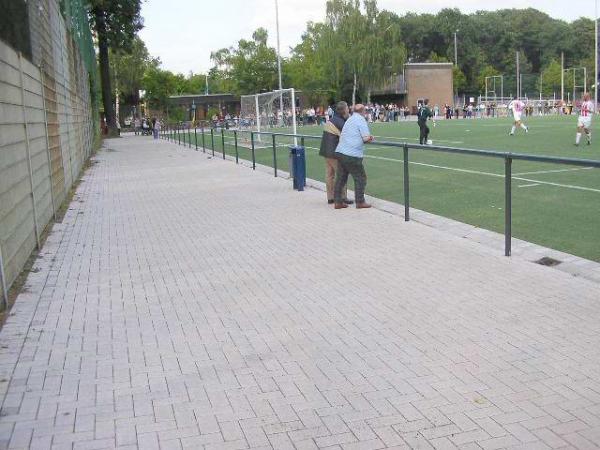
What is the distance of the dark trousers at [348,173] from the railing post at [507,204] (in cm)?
361

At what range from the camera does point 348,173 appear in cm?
1201

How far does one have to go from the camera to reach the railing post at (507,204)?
7945 mm

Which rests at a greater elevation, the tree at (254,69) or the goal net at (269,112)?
the tree at (254,69)

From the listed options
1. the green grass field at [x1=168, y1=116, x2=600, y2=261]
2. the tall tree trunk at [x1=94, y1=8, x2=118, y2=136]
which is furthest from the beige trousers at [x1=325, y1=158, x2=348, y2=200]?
the tall tree trunk at [x1=94, y1=8, x2=118, y2=136]

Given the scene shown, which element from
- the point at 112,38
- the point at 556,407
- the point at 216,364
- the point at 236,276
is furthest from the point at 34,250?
the point at 112,38

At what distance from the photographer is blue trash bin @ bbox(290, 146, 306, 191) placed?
49.0 feet

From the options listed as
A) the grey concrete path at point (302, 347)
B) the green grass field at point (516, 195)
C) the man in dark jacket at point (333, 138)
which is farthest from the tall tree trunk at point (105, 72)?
the grey concrete path at point (302, 347)

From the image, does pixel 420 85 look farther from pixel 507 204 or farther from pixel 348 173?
pixel 507 204

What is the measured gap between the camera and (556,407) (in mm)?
4102

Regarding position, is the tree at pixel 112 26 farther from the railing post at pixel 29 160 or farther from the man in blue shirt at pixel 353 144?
the railing post at pixel 29 160

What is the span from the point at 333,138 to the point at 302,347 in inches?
296

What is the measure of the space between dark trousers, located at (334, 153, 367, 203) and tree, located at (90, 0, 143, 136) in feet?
145

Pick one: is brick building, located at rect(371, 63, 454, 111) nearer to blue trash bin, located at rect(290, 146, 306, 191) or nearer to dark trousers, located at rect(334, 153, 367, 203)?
blue trash bin, located at rect(290, 146, 306, 191)

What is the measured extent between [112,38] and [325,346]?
53.7 metres
